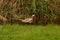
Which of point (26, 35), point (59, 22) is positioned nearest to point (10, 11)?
point (59, 22)

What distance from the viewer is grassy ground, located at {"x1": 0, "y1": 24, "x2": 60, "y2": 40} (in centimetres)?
618

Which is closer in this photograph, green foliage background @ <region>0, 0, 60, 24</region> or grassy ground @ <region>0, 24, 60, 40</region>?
→ grassy ground @ <region>0, 24, 60, 40</region>

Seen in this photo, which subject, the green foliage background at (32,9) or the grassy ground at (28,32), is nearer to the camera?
the grassy ground at (28,32)

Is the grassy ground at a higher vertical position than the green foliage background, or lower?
lower

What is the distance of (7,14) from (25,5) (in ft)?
2.32

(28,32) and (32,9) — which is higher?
(32,9)

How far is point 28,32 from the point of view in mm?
6492

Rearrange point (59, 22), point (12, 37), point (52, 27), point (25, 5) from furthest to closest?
1. point (25, 5)
2. point (59, 22)
3. point (52, 27)
4. point (12, 37)

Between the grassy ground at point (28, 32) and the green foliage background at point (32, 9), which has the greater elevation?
the green foliage background at point (32, 9)

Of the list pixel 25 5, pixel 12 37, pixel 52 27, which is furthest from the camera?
pixel 25 5

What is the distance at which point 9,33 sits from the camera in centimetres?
645

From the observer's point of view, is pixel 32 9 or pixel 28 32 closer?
pixel 28 32

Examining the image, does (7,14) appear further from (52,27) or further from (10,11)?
(52,27)

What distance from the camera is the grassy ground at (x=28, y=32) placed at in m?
6.18
